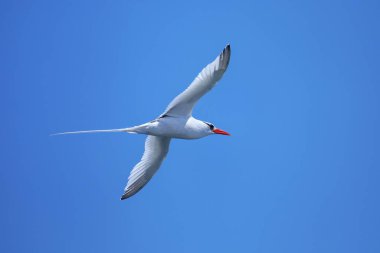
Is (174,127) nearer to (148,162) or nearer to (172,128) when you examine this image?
(172,128)

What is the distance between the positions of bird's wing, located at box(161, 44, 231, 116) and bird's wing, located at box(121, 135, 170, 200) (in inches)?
50.4

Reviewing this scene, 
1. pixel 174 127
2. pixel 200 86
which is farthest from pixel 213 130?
pixel 200 86

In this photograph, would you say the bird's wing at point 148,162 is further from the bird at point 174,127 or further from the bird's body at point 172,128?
the bird's body at point 172,128

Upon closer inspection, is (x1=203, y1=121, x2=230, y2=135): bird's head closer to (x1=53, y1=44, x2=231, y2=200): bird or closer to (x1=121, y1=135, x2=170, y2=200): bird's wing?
(x1=53, y1=44, x2=231, y2=200): bird

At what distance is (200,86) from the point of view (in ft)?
32.8

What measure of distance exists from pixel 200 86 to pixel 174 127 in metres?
0.98

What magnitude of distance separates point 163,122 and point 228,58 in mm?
1721

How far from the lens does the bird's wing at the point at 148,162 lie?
37.9ft

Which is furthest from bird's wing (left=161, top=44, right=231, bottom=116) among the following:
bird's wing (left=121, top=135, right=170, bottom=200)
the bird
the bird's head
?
bird's wing (left=121, top=135, right=170, bottom=200)

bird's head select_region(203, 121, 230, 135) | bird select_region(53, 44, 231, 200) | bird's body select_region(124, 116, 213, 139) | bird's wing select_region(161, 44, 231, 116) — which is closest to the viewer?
bird's wing select_region(161, 44, 231, 116)

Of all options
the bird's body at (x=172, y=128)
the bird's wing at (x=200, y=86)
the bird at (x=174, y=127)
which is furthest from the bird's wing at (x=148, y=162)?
the bird's wing at (x=200, y=86)

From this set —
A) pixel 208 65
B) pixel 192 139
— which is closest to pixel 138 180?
pixel 192 139

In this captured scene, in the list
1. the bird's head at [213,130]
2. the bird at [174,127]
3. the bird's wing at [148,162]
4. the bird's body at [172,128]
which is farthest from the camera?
the bird's wing at [148,162]

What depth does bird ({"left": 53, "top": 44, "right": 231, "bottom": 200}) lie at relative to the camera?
9.84 meters
